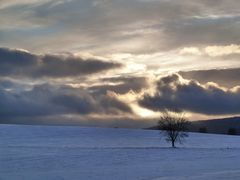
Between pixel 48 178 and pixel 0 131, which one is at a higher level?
pixel 0 131

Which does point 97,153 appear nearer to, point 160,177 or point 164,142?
point 160,177

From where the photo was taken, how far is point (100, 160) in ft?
181

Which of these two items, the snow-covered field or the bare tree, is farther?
the bare tree

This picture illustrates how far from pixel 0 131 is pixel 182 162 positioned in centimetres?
4406

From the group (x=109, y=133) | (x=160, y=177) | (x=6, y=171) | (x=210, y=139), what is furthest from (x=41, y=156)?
(x=210, y=139)

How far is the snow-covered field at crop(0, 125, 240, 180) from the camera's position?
4272 centimetres

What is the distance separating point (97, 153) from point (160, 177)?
23003 millimetres

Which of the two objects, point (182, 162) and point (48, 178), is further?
point (182, 162)

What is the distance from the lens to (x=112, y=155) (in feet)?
198

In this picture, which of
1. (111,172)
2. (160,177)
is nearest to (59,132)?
(111,172)

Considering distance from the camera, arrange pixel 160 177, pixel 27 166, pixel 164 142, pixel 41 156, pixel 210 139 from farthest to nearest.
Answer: pixel 210 139 → pixel 164 142 → pixel 41 156 → pixel 27 166 → pixel 160 177

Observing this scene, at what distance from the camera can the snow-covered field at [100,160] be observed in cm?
4272

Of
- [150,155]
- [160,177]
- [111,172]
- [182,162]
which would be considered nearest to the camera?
[160,177]

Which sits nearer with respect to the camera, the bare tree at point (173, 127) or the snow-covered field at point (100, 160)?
the snow-covered field at point (100, 160)
